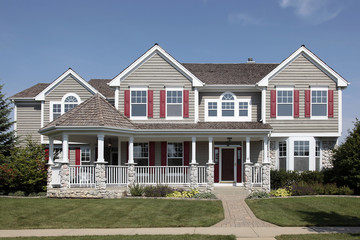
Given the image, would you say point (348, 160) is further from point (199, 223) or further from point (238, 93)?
point (199, 223)

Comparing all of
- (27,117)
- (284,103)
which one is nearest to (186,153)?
(284,103)

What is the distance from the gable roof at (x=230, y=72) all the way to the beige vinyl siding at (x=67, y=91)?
7.00 meters

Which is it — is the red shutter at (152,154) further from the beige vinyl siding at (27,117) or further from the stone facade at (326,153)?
the stone facade at (326,153)

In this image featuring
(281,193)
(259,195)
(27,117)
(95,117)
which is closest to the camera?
(259,195)

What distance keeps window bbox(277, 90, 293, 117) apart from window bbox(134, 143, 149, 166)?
26.5ft

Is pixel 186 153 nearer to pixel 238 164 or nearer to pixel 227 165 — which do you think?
pixel 227 165

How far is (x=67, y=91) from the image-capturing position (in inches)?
947

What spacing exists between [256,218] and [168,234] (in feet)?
13.6

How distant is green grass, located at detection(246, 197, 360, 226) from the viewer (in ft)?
43.2

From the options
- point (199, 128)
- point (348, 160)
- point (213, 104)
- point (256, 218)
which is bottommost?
point (256, 218)

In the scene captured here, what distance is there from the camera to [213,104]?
23.0 m

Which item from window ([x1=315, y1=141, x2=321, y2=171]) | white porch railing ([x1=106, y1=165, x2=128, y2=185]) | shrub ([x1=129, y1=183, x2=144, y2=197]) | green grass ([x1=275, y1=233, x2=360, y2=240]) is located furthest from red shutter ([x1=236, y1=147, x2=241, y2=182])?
green grass ([x1=275, y1=233, x2=360, y2=240])

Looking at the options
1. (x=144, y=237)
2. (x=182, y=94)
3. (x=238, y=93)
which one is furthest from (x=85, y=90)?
(x=144, y=237)

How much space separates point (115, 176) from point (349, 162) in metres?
11.8
